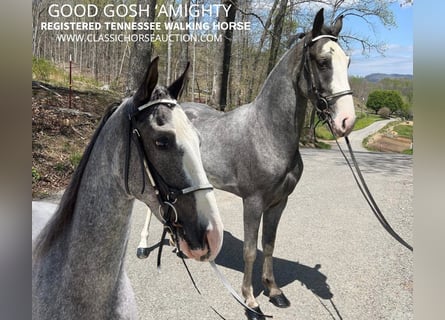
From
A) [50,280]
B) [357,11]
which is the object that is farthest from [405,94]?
[50,280]

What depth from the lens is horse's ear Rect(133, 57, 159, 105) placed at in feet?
3.69

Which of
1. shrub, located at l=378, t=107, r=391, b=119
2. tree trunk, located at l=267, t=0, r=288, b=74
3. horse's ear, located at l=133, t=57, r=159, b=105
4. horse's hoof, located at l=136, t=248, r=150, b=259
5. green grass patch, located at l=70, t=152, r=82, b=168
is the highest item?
tree trunk, located at l=267, t=0, r=288, b=74

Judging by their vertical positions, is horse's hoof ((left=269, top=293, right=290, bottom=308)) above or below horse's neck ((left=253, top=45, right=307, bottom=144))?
below

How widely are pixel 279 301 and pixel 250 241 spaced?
448mm

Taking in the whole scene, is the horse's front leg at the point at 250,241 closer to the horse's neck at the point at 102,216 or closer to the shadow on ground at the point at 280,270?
the shadow on ground at the point at 280,270

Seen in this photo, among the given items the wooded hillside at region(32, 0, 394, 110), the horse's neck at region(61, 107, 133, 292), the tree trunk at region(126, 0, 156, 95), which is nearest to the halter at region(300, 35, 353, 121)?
the wooded hillside at region(32, 0, 394, 110)

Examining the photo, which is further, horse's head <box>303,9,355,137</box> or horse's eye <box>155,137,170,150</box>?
horse's head <box>303,9,355,137</box>

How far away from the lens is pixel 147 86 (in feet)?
3.77

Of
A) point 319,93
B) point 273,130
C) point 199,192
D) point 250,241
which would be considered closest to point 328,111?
point 319,93

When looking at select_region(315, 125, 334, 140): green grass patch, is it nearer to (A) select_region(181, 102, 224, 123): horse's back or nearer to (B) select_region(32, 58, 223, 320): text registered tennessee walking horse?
(A) select_region(181, 102, 224, 123): horse's back

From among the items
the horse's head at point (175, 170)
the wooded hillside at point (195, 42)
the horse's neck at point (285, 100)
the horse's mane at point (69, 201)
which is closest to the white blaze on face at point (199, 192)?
the horse's head at point (175, 170)

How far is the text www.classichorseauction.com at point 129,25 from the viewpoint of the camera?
2211mm

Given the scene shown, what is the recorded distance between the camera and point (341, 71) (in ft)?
6.50
